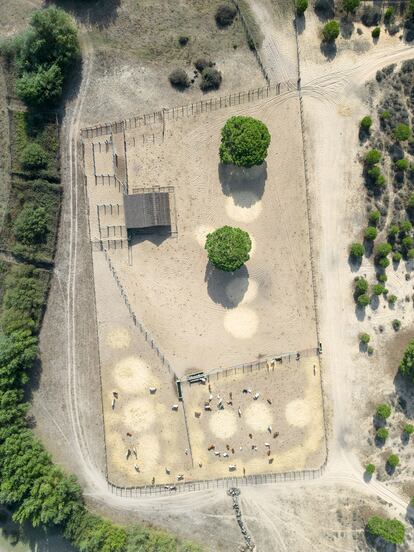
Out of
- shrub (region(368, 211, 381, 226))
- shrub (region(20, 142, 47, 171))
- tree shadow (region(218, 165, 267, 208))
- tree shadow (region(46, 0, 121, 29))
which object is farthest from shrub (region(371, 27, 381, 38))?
shrub (region(20, 142, 47, 171))

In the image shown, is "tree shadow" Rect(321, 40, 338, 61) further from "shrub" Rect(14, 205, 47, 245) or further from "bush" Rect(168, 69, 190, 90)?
"shrub" Rect(14, 205, 47, 245)

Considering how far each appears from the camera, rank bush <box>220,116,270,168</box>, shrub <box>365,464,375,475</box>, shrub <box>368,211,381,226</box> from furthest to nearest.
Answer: shrub <box>365,464,375,475</box> < shrub <box>368,211,381,226</box> < bush <box>220,116,270,168</box>

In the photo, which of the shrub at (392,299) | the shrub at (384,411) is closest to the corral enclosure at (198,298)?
the shrub at (384,411)

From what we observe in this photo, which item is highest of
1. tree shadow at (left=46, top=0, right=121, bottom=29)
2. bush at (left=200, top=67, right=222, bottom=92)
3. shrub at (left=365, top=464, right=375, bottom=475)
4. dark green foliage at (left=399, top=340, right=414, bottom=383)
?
tree shadow at (left=46, top=0, right=121, bottom=29)

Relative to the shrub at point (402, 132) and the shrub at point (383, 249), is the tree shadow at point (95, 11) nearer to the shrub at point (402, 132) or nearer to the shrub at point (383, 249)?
the shrub at point (402, 132)

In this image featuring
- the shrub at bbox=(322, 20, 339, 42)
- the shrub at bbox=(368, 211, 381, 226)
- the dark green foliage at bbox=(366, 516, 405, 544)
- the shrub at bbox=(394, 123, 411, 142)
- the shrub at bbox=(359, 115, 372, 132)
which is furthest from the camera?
the shrub at bbox=(368, 211, 381, 226)

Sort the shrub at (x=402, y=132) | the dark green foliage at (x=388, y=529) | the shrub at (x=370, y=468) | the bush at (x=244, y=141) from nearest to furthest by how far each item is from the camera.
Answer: the bush at (x=244, y=141) < the dark green foliage at (x=388, y=529) < the shrub at (x=402, y=132) < the shrub at (x=370, y=468)

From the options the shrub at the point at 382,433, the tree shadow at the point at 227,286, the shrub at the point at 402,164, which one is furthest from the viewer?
the tree shadow at the point at 227,286

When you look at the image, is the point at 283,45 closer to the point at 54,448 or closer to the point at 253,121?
the point at 253,121
